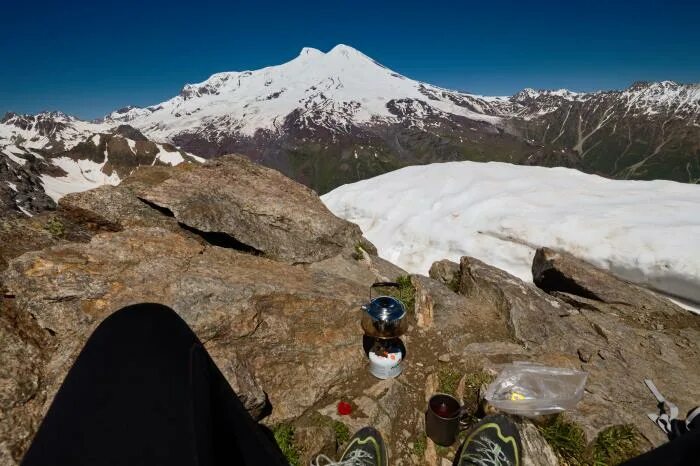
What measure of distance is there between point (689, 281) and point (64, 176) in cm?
24555

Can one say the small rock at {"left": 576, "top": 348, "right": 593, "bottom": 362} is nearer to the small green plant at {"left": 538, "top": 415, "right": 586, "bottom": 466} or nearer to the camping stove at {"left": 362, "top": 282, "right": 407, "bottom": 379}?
the small green plant at {"left": 538, "top": 415, "right": 586, "bottom": 466}

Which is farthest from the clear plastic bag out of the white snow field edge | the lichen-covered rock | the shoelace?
the white snow field edge

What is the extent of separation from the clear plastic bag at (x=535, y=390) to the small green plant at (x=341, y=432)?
264 centimetres

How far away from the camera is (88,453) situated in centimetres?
269

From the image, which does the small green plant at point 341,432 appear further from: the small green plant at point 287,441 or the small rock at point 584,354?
the small rock at point 584,354

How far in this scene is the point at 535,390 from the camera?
6512mm

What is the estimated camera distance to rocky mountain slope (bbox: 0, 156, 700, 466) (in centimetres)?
600

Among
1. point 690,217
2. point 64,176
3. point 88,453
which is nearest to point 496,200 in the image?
point 690,217

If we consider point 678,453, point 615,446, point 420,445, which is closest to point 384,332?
point 420,445

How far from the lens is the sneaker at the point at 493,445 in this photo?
5070 mm

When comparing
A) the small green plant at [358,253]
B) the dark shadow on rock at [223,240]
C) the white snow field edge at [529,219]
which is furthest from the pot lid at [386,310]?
the white snow field edge at [529,219]

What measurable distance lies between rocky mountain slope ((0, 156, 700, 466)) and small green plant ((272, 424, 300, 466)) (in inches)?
2.6

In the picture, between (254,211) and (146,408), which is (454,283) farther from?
(146,408)

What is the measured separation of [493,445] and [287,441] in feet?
11.1
